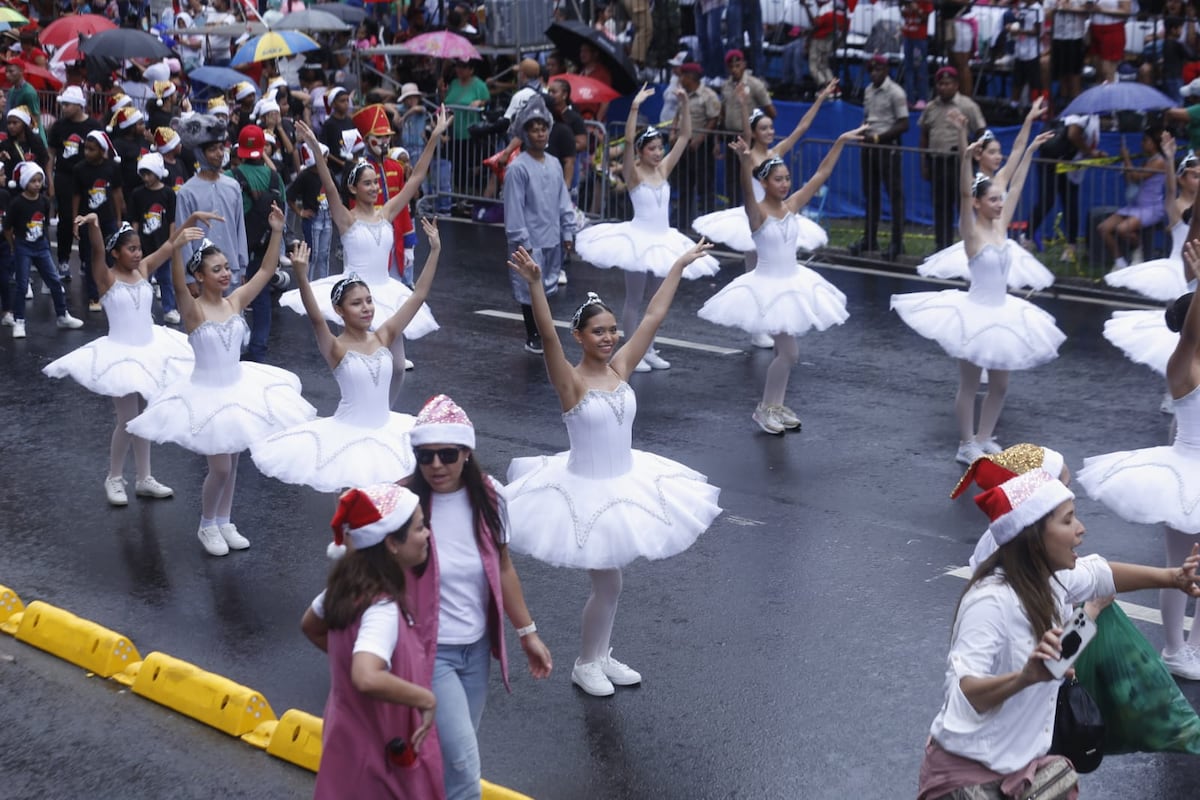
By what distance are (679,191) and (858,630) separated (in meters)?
12.9

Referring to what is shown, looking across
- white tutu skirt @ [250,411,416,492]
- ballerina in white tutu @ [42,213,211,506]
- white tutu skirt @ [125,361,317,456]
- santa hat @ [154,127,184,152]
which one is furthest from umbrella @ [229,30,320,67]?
white tutu skirt @ [250,411,416,492]

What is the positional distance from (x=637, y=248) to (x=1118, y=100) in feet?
21.8

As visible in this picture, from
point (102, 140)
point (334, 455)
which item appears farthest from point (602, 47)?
point (334, 455)

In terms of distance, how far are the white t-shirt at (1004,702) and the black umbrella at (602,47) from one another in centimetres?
1797

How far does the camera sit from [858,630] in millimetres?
8930

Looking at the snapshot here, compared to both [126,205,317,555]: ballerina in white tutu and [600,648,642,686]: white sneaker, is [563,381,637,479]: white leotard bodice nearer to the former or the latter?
[600,648,642,686]: white sneaker

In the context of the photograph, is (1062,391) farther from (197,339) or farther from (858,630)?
(197,339)

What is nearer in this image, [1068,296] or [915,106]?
[1068,296]

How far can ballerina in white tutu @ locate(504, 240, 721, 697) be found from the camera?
7.66 m

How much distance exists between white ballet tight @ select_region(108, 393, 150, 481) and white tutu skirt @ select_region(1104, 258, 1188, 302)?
8077 millimetres

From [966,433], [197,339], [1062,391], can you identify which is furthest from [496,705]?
[1062,391]

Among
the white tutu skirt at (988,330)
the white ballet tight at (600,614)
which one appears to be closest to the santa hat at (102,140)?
→ the white tutu skirt at (988,330)

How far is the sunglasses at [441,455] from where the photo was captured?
20.3 feet

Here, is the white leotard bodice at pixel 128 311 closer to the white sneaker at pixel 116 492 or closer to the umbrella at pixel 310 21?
the white sneaker at pixel 116 492
